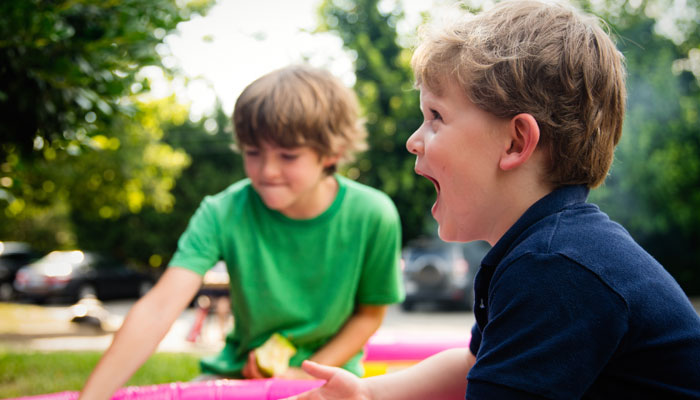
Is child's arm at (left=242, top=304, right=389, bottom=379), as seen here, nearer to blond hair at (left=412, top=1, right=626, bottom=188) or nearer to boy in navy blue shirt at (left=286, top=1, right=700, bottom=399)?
boy in navy blue shirt at (left=286, top=1, right=700, bottom=399)

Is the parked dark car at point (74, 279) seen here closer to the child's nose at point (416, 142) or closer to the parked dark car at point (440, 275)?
the parked dark car at point (440, 275)

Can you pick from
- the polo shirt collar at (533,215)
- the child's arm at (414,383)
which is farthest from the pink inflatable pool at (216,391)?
the polo shirt collar at (533,215)

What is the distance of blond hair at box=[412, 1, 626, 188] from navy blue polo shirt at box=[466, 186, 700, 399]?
0.18m

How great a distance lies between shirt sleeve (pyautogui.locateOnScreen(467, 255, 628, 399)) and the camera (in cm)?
104

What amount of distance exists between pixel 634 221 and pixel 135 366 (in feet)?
61.9

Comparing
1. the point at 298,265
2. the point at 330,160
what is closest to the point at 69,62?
the point at 330,160

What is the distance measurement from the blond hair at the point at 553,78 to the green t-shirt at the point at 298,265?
1.09 metres

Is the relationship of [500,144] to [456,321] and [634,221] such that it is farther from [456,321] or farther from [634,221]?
[634,221]

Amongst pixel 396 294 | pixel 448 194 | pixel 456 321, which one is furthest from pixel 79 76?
pixel 456 321

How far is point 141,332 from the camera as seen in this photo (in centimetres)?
189

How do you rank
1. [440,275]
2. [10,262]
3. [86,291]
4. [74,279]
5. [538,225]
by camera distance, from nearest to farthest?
[538,225] < [440,275] < [74,279] < [86,291] < [10,262]

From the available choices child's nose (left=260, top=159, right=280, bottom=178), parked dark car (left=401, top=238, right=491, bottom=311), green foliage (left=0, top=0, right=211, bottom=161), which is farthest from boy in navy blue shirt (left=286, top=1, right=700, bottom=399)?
parked dark car (left=401, top=238, right=491, bottom=311)

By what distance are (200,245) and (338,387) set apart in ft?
3.08

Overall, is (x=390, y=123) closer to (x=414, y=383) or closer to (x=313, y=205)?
(x=313, y=205)
